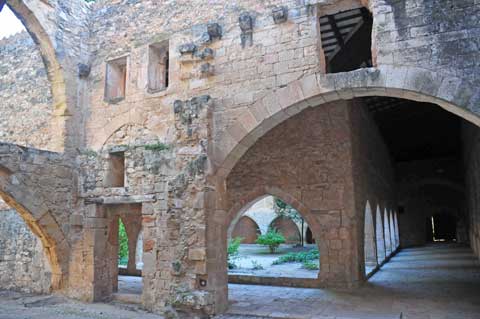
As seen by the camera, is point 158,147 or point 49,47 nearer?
point 158,147

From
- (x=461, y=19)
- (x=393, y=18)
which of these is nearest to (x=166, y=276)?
(x=393, y=18)

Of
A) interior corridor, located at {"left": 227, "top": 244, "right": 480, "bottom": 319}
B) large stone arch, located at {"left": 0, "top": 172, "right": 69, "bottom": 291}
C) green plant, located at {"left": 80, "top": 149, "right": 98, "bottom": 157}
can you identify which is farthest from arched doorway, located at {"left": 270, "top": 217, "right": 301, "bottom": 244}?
large stone arch, located at {"left": 0, "top": 172, "right": 69, "bottom": 291}

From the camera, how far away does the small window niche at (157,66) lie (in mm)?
6938

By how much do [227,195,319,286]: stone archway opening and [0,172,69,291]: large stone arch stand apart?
3390 mm

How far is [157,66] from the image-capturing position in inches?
280

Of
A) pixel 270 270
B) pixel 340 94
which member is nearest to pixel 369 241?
pixel 270 270

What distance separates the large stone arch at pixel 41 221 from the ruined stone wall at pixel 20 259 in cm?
35

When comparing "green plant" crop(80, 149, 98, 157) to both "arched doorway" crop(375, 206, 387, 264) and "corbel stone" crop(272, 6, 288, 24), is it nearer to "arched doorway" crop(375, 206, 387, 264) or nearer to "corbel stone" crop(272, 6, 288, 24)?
"corbel stone" crop(272, 6, 288, 24)

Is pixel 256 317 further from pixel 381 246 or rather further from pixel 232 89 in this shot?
pixel 381 246

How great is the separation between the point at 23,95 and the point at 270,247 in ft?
33.3

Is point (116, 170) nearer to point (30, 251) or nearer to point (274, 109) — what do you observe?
point (30, 251)

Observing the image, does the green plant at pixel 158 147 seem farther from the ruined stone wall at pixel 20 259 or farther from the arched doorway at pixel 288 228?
the arched doorway at pixel 288 228

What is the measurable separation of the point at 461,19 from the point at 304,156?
13.3ft

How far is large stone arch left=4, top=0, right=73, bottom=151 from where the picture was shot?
6883 millimetres
